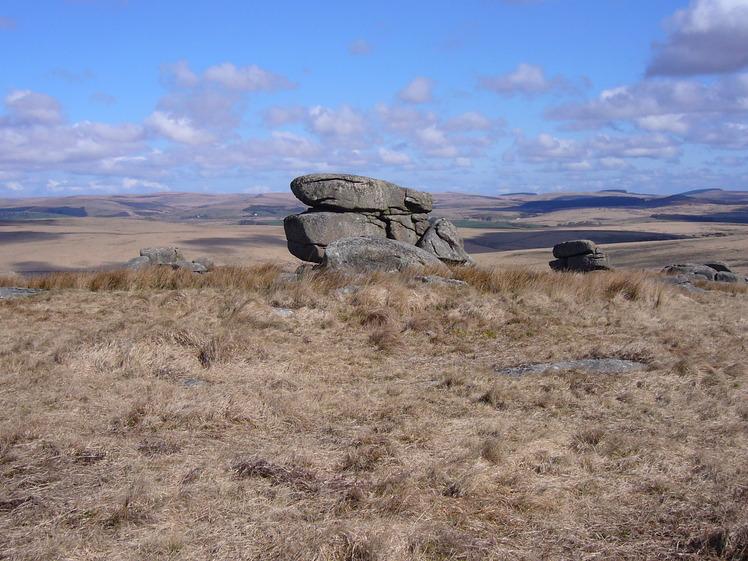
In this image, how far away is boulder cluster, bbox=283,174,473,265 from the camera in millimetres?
16953

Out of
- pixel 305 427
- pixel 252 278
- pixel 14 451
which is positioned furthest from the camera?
pixel 252 278

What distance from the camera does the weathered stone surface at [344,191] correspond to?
1702cm

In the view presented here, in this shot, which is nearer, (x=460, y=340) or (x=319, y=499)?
(x=319, y=499)

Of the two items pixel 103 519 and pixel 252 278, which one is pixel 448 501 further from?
pixel 252 278

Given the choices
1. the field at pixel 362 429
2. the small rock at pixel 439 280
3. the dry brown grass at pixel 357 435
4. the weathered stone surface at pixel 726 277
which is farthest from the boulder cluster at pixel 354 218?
the weathered stone surface at pixel 726 277

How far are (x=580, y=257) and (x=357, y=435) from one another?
18413 millimetres

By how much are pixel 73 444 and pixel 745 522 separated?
15.6 feet

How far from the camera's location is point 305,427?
5.52 meters

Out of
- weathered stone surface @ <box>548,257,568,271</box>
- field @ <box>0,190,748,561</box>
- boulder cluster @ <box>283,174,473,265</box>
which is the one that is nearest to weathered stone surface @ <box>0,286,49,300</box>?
field @ <box>0,190,748,561</box>

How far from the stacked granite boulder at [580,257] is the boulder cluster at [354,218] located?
18.4ft

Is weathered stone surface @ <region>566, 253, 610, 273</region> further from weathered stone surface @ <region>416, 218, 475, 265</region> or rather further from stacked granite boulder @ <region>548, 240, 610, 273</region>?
weathered stone surface @ <region>416, 218, 475, 265</region>

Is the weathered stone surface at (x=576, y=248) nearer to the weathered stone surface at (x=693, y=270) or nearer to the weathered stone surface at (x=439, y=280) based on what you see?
the weathered stone surface at (x=693, y=270)

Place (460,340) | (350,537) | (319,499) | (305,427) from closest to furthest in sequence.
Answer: (350,537)
(319,499)
(305,427)
(460,340)

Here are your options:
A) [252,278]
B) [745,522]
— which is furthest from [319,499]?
[252,278]
